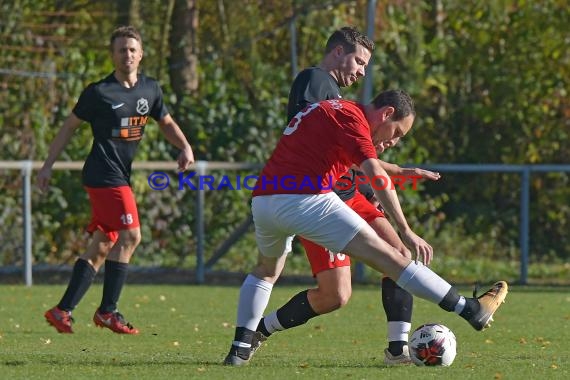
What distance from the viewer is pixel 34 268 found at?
15.6 m

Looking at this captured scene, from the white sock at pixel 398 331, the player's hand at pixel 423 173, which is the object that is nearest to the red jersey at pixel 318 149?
the player's hand at pixel 423 173

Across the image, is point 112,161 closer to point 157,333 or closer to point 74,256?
point 157,333

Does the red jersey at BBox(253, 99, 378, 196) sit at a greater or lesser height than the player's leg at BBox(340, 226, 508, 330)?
greater

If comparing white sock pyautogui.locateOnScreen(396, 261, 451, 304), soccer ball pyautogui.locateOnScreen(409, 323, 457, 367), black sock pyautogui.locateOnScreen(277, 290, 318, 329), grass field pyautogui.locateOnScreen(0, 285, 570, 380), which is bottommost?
grass field pyautogui.locateOnScreen(0, 285, 570, 380)

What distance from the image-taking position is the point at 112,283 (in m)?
10.1

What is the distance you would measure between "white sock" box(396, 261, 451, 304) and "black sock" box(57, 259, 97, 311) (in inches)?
137

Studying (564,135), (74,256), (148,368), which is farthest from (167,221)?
(148,368)

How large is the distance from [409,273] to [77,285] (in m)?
3.59

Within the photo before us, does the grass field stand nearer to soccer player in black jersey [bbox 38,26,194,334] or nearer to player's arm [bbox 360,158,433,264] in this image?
soccer player in black jersey [bbox 38,26,194,334]

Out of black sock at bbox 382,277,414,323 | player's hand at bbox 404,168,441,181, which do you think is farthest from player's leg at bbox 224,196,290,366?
player's hand at bbox 404,168,441,181

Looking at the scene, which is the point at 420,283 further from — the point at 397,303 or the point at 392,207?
the point at 397,303

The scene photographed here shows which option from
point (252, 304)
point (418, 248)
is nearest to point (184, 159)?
point (252, 304)

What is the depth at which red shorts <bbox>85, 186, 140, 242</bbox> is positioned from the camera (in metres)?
10.1

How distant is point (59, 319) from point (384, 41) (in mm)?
9992
